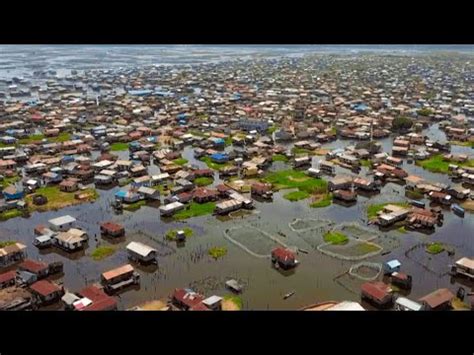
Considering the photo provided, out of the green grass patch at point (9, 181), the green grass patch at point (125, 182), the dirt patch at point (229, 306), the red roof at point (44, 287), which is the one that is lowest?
the dirt patch at point (229, 306)

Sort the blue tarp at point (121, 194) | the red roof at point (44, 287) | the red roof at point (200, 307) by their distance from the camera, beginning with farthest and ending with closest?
the blue tarp at point (121, 194), the red roof at point (44, 287), the red roof at point (200, 307)

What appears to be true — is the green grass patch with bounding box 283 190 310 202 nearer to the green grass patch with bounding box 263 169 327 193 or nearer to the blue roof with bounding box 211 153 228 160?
the green grass patch with bounding box 263 169 327 193

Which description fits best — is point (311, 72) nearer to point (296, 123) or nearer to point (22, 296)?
point (296, 123)

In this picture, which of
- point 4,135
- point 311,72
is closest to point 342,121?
point 4,135

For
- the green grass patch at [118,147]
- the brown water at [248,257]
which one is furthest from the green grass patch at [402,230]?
the green grass patch at [118,147]

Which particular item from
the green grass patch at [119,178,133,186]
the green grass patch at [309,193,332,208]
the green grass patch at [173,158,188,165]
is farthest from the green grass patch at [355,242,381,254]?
the green grass patch at [173,158,188,165]

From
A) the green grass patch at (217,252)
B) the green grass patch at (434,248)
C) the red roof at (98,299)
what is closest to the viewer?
the red roof at (98,299)

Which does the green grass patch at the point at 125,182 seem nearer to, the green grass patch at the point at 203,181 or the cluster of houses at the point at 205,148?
the cluster of houses at the point at 205,148
